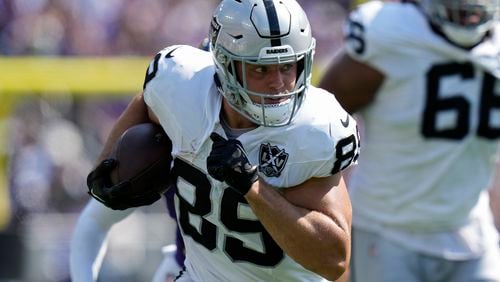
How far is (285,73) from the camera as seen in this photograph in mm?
2947

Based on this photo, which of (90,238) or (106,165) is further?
(90,238)

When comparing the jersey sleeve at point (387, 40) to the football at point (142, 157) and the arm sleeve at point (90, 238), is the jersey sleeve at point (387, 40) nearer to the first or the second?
the arm sleeve at point (90, 238)

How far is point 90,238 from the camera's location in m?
3.52

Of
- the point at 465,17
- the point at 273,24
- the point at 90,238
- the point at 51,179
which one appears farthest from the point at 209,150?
the point at 51,179

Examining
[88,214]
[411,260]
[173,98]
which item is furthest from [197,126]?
[411,260]

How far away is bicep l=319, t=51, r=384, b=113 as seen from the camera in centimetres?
428

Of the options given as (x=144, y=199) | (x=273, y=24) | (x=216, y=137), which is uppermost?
(x=273, y=24)

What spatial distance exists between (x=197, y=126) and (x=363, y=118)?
1469 millimetres

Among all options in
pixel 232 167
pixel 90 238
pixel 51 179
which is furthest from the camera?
pixel 51 179

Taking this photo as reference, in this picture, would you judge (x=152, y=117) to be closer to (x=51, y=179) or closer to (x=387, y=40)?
(x=387, y=40)

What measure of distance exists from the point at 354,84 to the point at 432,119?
0.30 meters

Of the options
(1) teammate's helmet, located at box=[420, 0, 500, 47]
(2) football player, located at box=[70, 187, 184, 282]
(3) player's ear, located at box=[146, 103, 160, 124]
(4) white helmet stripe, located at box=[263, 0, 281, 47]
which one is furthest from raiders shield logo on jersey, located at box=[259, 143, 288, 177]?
(1) teammate's helmet, located at box=[420, 0, 500, 47]

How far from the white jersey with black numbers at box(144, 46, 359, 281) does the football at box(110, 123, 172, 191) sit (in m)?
0.04

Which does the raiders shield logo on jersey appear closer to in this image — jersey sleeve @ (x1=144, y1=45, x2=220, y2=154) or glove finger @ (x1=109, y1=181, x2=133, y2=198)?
jersey sleeve @ (x1=144, y1=45, x2=220, y2=154)
